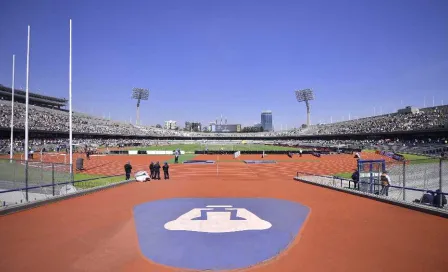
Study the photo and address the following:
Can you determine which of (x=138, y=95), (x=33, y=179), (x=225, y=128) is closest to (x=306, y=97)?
(x=225, y=128)

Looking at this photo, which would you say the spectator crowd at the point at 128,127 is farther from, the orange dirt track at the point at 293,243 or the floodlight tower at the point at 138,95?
the orange dirt track at the point at 293,243

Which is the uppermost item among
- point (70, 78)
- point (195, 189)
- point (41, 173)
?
point (70, 78)

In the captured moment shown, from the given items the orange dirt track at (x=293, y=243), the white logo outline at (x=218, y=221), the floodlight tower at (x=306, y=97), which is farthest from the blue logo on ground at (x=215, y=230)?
the floodlight tower at (x=306, y=97)

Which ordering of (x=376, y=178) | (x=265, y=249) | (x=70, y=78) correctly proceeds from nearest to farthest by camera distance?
(x=265, y=249)
(x=376, y=178)
(x=70, y=78)

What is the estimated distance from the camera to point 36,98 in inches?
4481

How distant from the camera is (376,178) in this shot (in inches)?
664

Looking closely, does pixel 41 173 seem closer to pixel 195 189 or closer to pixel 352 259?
pixel 195 189

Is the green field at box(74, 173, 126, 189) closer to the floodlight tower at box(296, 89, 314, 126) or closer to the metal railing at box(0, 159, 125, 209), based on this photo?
the metal railing at box(0, 159, 125, 209)

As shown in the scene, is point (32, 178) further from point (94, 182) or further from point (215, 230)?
point (215, 230)

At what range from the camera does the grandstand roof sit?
314ft

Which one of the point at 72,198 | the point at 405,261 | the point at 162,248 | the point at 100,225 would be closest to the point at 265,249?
the point at 162,248

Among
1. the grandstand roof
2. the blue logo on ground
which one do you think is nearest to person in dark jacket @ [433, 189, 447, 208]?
the blue logo on ground

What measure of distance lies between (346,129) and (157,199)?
3750 inches

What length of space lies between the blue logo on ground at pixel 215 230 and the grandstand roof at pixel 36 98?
103 m
